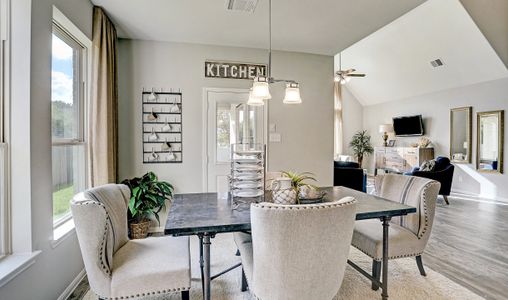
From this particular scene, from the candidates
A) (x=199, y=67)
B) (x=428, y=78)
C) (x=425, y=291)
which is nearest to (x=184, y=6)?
(x=199, y=67)

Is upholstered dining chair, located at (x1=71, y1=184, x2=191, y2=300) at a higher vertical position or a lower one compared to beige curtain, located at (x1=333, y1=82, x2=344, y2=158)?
lower

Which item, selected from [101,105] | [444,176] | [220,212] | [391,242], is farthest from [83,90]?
[444,176]

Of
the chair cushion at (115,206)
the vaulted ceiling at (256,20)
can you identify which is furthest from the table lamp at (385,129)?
the chair cushion at (115,206)

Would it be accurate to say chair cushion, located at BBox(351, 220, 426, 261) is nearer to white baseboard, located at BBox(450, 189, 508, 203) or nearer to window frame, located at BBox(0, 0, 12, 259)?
window frame, located at BBox(0, 0, 12, 259)

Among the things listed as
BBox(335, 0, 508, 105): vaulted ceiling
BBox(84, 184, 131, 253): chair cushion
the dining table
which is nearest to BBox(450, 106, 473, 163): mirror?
BBox(335, 0, 508, 105): vaulted ceiling

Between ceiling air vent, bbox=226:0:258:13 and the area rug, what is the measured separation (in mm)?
2591

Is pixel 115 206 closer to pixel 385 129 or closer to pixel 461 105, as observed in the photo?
pixel 461 105

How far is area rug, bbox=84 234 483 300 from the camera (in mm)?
2139

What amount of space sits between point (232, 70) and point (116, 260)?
300cm

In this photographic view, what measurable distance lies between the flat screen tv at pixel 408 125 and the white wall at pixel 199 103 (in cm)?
475

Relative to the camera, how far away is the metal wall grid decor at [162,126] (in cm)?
374

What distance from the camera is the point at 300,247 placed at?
1.30 m

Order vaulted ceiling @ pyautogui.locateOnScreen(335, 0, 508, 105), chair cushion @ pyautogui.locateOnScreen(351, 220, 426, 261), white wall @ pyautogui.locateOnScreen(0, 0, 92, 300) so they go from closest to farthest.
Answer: white wall @ pyautogui.locateOnScreen(0, 0, 92, 300) < chair cushion @ pyautogui.locateOnScreen(351, 220, 426, 261) < vaulted ceiling @ pyautogui.locateOnScreen(335, 0, 508, 105)

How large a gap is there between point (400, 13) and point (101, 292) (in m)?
3.68
